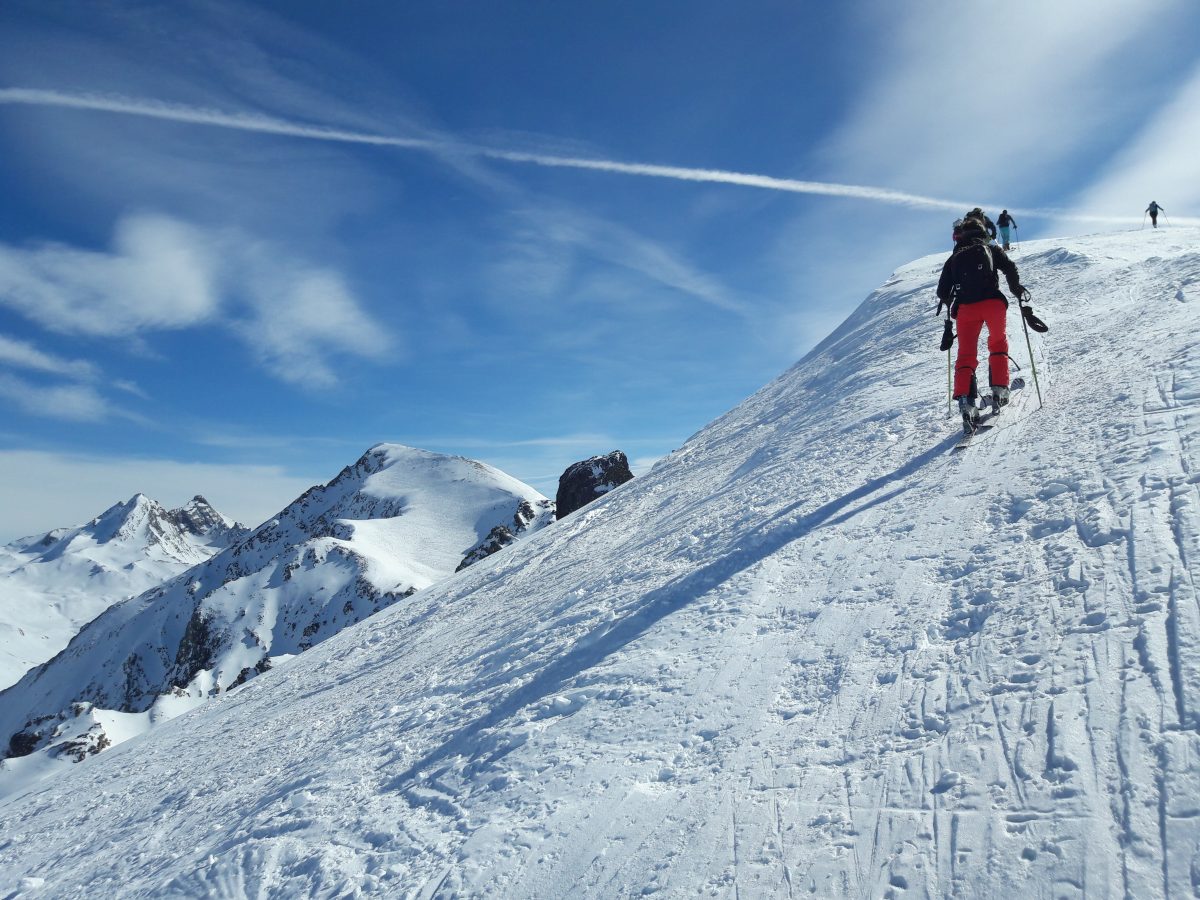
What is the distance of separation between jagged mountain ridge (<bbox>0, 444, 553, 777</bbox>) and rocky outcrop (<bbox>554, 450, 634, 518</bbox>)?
36.5 meters

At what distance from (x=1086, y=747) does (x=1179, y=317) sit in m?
7.46

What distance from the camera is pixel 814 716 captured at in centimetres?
417

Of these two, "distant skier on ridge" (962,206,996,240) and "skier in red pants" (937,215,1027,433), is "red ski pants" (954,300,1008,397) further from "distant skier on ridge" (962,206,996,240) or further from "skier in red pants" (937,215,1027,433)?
"distant skier on ridge" (962,206,996,240)

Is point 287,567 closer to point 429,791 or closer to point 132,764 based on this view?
point 132,764

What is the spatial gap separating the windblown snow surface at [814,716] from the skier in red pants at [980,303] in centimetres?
55

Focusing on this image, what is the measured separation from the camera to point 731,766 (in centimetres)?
400

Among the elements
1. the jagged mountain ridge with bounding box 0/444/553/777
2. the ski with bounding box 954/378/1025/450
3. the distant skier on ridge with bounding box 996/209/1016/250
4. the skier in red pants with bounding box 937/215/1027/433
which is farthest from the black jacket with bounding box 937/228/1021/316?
the jagged mountain ridge with bounding box 0/444/553/777

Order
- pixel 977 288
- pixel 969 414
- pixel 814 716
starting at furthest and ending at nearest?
pixel 977 288 → pixel 969 414 → pixel 814 716

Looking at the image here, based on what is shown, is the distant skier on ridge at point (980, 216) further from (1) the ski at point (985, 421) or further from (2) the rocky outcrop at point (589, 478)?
(2) the rocky outcrop at point (589, 478)

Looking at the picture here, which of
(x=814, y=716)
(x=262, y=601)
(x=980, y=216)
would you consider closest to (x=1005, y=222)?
(x=980, y=216)

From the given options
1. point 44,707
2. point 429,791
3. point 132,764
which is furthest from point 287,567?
point 429,791

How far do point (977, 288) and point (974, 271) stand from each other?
0.71 ft

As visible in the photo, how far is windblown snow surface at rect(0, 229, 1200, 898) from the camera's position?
3.12 m

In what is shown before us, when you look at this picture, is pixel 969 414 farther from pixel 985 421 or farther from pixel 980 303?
pixel 980 303
